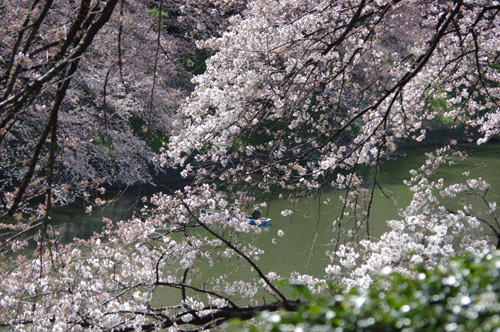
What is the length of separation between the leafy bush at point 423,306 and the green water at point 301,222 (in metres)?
5.12

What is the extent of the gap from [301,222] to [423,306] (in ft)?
30.7

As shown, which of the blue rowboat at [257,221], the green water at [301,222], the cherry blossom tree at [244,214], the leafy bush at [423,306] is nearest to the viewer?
the leafy bush at [423,306]

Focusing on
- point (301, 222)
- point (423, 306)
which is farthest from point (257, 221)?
point (301, 222)

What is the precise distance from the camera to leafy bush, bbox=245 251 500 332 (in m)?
1.26

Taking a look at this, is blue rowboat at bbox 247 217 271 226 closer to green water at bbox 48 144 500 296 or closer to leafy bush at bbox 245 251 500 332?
green water at bbox 48 144 500 296

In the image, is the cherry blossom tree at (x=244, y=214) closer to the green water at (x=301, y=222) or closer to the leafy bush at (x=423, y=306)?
the leafy bush at (x=423, y=306)

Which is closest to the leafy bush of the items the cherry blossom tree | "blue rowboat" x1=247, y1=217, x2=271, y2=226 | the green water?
the cherry blossom tree

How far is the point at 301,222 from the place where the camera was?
10664 millimetres

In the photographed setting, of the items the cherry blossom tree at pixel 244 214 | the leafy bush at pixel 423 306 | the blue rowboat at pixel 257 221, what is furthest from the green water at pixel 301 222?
the leafy bush at pixel 423 306

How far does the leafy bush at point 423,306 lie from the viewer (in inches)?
49.5

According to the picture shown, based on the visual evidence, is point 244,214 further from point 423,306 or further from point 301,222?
point 301,222

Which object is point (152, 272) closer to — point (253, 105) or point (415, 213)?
point (253, 105)

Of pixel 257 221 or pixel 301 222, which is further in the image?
pixel 301 222

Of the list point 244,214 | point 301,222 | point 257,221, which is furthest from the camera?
point 301,222
